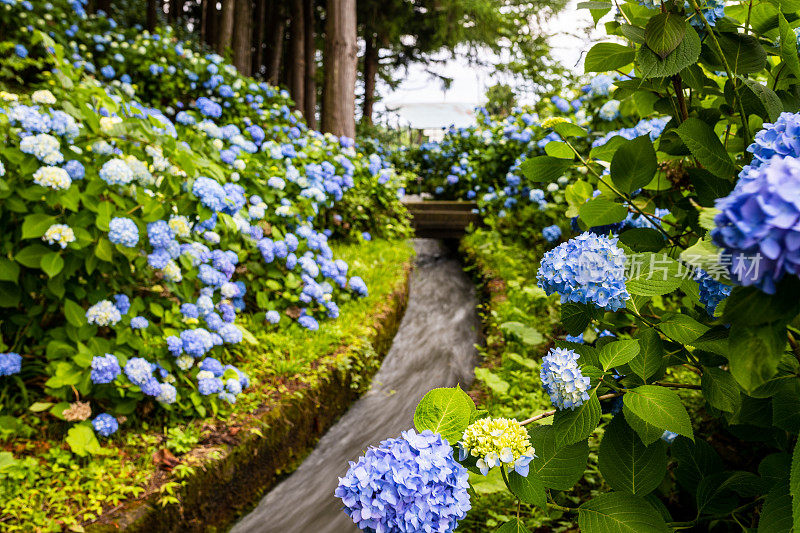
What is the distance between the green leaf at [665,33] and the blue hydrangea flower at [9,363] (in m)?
1.96

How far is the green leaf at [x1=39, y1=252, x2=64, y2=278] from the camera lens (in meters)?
1.57

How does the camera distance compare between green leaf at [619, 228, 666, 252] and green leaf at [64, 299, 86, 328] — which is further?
green leaf at [64, 299, 86, 328]

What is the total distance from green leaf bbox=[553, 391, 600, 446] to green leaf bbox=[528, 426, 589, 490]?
0.09 feet

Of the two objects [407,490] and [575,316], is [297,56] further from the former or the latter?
[407,490]

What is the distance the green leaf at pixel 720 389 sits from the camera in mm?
715

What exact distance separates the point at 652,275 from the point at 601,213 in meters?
0.29

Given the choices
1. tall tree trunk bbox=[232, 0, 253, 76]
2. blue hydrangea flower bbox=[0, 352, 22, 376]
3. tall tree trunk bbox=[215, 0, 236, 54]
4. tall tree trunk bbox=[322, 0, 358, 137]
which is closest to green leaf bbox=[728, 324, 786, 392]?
blue hydrangea flower bbox=[0, 352, 22, 376]

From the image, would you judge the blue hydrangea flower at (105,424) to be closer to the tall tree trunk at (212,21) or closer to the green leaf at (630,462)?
the green leaf at (630,462)

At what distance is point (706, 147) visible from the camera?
2.54ft

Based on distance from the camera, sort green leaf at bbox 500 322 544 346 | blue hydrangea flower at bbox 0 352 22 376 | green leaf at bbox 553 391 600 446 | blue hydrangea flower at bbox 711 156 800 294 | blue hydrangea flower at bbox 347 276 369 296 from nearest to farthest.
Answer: blue hydrangea flower at bbox 711 156 800 294, green leaf at bbox 553 391 600 446, blue hydrangea flower at bbox 0 352 22 376, green leaf at bbox 500 322 544 346, blue hydrangea flower at bbox 347 276 369 296

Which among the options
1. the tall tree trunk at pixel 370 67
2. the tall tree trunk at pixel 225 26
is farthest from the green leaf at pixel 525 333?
the tall tree trunk at pixel 370 67

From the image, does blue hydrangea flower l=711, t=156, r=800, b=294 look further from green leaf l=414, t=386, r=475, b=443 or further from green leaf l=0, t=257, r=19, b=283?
green leaf l=0, t=257, r=19, b=283

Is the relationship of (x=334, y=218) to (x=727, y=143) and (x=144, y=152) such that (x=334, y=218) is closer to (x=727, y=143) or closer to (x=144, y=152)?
(x=144, y=152)

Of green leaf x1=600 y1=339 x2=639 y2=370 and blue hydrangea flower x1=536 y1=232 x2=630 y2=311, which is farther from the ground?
blue hydrangea flower x1=536 y1=232 x2=630 y2=311
